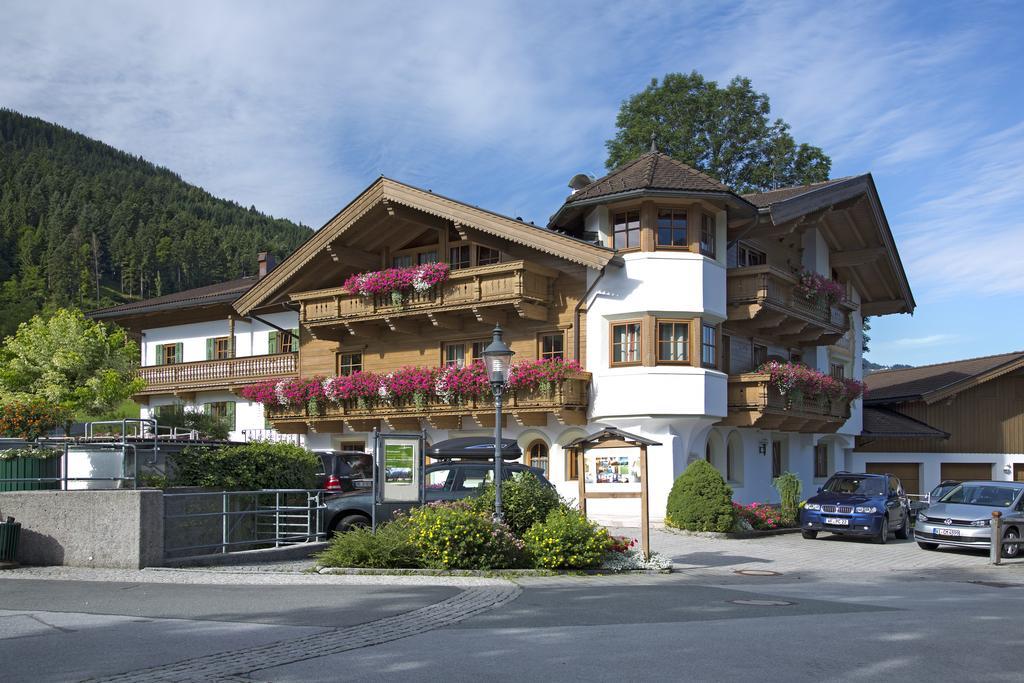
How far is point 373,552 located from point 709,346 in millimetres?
15094

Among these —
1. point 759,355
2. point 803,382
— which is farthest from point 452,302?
point 803,382

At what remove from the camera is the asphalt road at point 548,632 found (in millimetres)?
8555

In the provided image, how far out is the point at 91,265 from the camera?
129 metres

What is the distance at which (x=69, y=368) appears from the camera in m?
36.2

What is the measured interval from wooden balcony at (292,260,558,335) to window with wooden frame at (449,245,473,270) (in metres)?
1.67

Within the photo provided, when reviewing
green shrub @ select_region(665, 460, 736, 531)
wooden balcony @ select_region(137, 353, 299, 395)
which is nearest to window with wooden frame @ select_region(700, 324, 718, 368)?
green shrub @ select_region(665, 460, 736, 531)

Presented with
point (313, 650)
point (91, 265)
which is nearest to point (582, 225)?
point (313, 650)

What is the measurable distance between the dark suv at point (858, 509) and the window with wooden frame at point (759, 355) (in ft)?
21.2

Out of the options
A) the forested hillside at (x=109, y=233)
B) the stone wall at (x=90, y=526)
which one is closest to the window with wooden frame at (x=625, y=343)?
the stone wall at (x=90, y=526)

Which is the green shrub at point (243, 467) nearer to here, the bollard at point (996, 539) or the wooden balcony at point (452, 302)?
the wooden balcony at point (452, 302)

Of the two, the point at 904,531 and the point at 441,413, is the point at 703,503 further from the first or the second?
the point at 441,413

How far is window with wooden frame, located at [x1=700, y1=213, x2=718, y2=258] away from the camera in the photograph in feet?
93.2

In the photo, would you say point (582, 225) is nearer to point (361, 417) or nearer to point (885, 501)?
point (361, 417)

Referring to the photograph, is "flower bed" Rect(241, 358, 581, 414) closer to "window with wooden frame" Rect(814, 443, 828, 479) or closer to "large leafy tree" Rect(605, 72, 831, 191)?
"window with wooden frame" Rect(814, 443, 828, 479)
